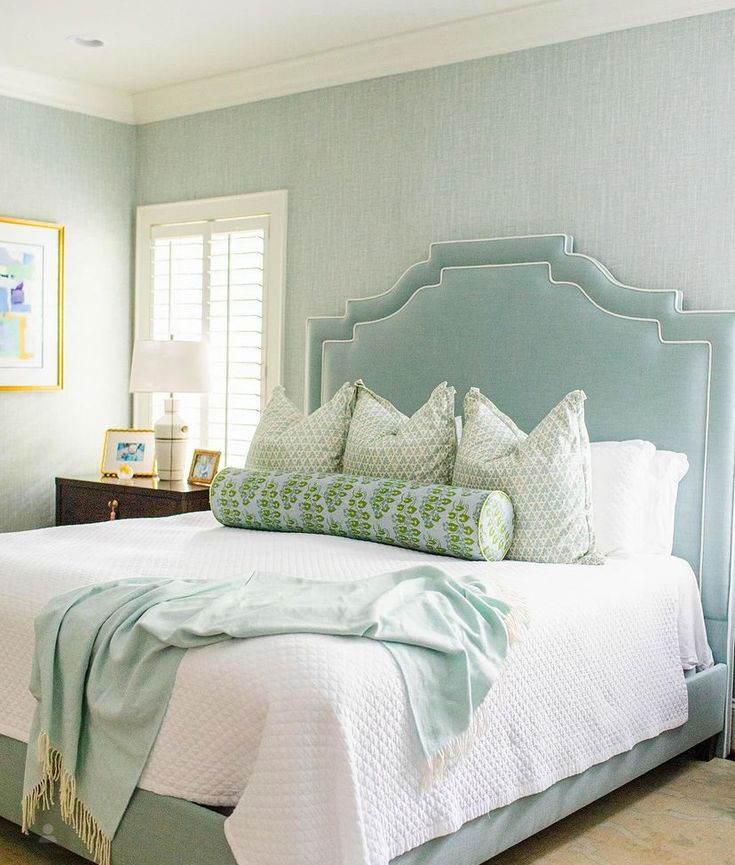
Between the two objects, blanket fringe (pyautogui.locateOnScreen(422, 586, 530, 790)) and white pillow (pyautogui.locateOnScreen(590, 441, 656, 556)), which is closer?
blanket fringe (pyautogui.locateOnScreen(422, 586, 530, 790))

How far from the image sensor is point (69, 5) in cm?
387

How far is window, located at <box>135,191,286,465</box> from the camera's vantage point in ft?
15.4

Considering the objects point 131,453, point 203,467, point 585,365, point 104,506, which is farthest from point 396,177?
point 104,506

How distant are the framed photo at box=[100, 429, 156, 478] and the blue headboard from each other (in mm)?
992

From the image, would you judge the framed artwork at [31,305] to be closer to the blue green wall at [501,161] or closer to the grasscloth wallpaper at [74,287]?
the grasscloth wallpaper at [74,287]

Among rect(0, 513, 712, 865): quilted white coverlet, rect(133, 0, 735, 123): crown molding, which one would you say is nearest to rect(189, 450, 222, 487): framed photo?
rect(0, 513, 712, 865): quilted white coverlet

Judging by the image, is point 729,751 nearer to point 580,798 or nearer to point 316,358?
point 580,798

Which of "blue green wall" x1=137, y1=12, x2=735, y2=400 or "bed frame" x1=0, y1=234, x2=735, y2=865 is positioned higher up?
"blue green wall" x1=137, y1=12, x2=735, y2=400

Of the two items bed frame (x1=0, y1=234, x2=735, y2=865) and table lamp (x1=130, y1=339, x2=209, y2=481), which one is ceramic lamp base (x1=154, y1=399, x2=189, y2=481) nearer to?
table lamp (x1=130, y1=339, x2=209, y2=481)

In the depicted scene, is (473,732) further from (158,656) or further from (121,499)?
(121,499)

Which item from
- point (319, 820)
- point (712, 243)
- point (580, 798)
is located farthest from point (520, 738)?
point (712, 243)

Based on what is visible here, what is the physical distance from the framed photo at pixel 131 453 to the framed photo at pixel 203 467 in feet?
0.89

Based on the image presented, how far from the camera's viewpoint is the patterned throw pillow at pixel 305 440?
371 centimetres

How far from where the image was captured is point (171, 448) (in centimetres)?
475
